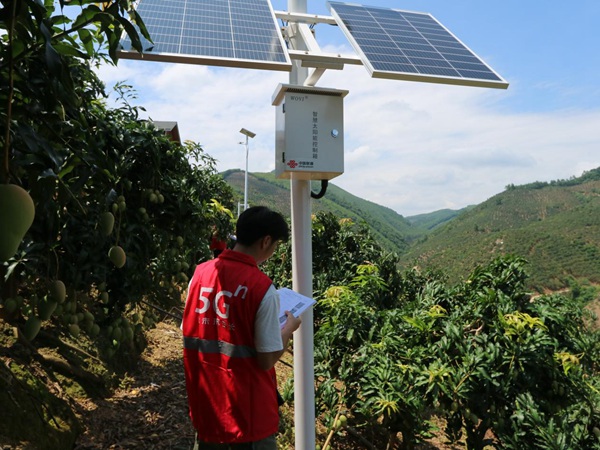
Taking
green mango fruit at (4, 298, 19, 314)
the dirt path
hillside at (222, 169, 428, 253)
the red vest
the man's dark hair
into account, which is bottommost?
the dirt path

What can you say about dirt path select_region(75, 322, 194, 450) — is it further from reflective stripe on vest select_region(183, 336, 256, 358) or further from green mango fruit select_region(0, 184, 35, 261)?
green mango fruit select_region(0, 184, 35, 261)

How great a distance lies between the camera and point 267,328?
1.83m

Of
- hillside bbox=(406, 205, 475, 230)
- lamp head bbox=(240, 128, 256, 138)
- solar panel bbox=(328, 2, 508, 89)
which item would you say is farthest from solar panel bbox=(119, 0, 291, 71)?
hillside bbox=(406, 205, 475, 230)

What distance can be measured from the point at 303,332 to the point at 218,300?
1093mm

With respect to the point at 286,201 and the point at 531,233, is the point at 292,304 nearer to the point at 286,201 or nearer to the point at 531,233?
the point at 531,233

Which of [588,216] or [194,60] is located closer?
[194,60]

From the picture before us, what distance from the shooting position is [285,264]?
20.8 ft

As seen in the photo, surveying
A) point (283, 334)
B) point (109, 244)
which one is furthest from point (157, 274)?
point (283, 334)

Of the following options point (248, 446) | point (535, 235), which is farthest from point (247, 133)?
point (535, 235)

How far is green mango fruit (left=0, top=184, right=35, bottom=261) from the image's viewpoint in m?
0.93

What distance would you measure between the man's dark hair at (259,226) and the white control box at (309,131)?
746 millimetres

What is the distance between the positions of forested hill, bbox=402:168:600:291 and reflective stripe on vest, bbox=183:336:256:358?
23.8 m

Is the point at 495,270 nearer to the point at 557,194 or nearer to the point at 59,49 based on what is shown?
the point at 59,49

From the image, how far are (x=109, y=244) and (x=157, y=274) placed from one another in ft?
2.45
